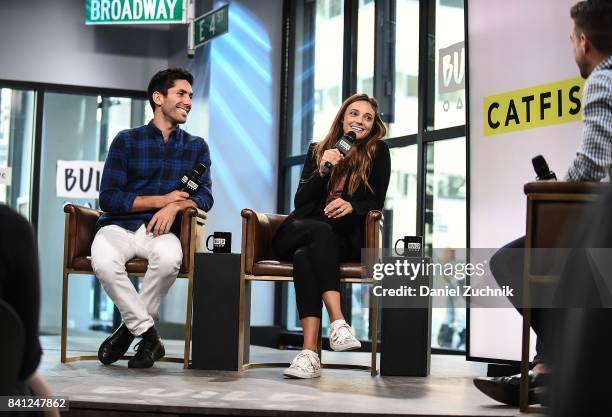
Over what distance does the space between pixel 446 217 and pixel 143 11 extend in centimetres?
278

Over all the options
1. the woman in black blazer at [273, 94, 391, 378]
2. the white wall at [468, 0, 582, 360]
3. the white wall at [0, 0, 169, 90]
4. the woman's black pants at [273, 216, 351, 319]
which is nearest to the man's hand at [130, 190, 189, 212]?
the woman in black blazer at [273, 94, 391, 378]

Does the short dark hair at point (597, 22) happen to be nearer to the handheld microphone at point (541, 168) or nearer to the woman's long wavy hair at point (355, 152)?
the handheld microphone at point (541, 168)

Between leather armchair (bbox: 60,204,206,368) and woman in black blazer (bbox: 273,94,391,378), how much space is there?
0.39 m

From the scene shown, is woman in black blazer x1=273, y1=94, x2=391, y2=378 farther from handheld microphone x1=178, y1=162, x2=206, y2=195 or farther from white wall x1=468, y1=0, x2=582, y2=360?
white wall x1=468, y1=0, x2=582, y2=360

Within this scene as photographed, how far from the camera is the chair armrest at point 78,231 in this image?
152 inches

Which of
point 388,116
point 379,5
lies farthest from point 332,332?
point 379,5

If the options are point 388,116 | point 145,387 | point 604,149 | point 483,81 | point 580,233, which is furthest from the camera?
point 388,116

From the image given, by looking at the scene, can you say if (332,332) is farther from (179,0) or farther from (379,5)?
(179,0)

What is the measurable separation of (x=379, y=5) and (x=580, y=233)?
19.0 ft

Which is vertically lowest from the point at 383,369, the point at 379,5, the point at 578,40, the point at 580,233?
the point at 383,369

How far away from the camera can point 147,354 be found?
3.64m

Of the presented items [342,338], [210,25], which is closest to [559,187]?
[342,338]

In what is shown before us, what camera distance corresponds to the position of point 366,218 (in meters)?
3.69

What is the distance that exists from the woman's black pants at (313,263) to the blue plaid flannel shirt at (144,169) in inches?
23.8
